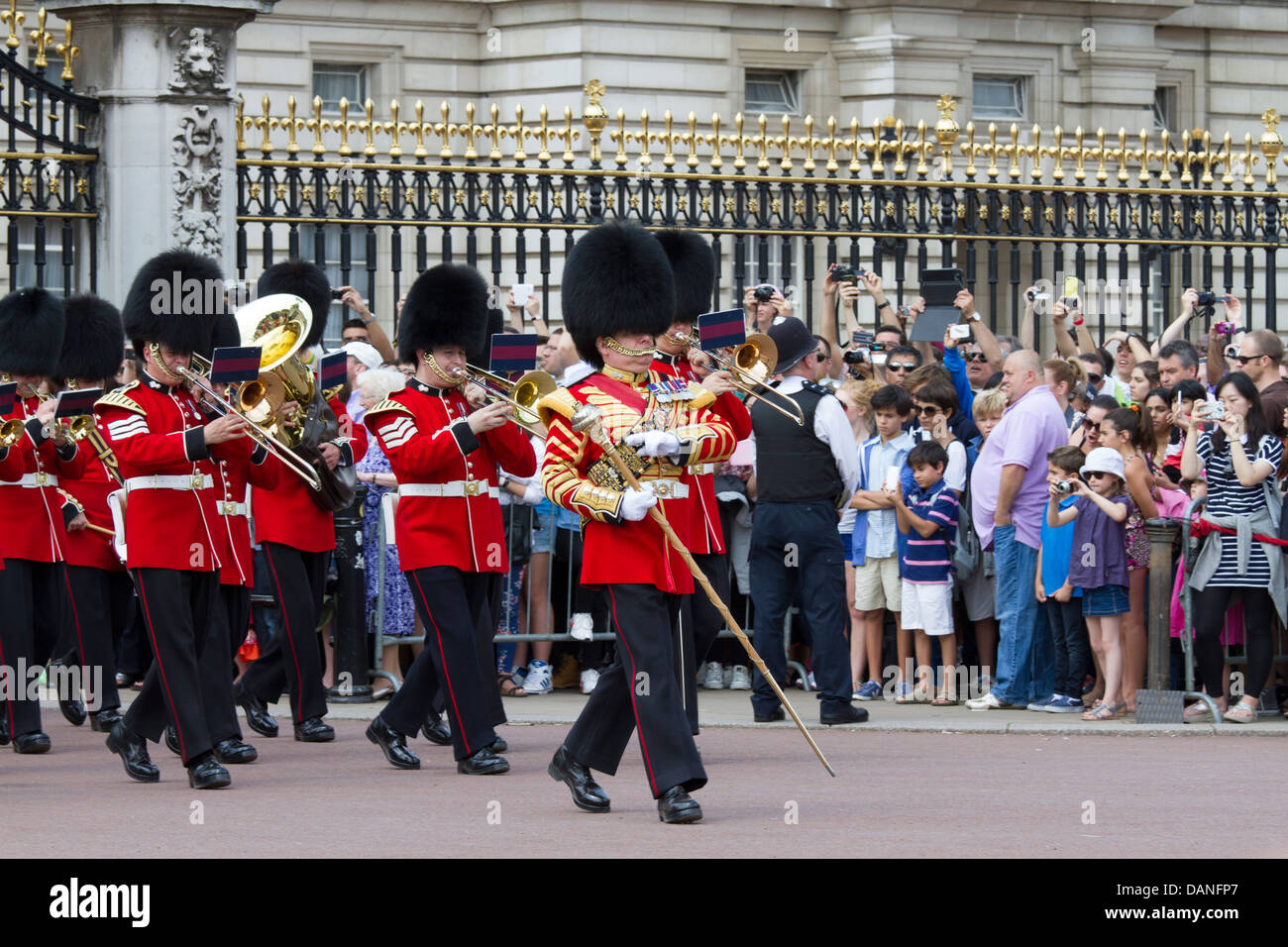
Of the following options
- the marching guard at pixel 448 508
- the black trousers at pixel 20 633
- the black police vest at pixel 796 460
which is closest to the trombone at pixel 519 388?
the marching guard at pixel 448 508

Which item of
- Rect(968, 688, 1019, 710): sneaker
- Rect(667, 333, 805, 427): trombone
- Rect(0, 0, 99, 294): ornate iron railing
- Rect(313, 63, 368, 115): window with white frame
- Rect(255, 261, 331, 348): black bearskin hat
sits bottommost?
Rect(968, 688, 1019, 710): sneaker

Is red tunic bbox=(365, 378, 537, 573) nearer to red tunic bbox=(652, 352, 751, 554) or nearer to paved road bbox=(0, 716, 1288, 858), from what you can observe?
red tunic bbox=(652, 352, 751, 554)

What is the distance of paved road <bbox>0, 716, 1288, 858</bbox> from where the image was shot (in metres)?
6.77

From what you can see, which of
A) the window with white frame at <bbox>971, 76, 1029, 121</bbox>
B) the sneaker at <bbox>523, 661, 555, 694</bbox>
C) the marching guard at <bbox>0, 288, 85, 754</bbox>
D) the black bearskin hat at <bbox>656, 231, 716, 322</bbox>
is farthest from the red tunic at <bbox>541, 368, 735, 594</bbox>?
the window with white frame at <bbox>971, 76, 1029, 121</bbox>

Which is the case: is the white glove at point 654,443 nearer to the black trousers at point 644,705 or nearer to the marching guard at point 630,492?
the marching guard at point 630,492

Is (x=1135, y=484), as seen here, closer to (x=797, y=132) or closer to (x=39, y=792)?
(x=39, y=792)

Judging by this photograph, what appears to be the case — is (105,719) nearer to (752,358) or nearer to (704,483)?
(704,483)

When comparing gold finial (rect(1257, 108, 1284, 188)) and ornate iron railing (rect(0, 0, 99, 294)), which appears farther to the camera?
gold finial (rect(1257, 108, 1284, 188))

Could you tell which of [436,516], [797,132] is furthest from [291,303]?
[797,132]

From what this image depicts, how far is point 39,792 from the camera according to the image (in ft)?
26.3

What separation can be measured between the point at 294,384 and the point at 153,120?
2.53 meters

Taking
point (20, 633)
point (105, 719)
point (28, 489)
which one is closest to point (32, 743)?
point (20, 633)

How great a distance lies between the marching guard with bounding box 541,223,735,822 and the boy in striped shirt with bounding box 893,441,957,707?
2946 millimetres

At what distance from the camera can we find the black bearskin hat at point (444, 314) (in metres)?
8.70
